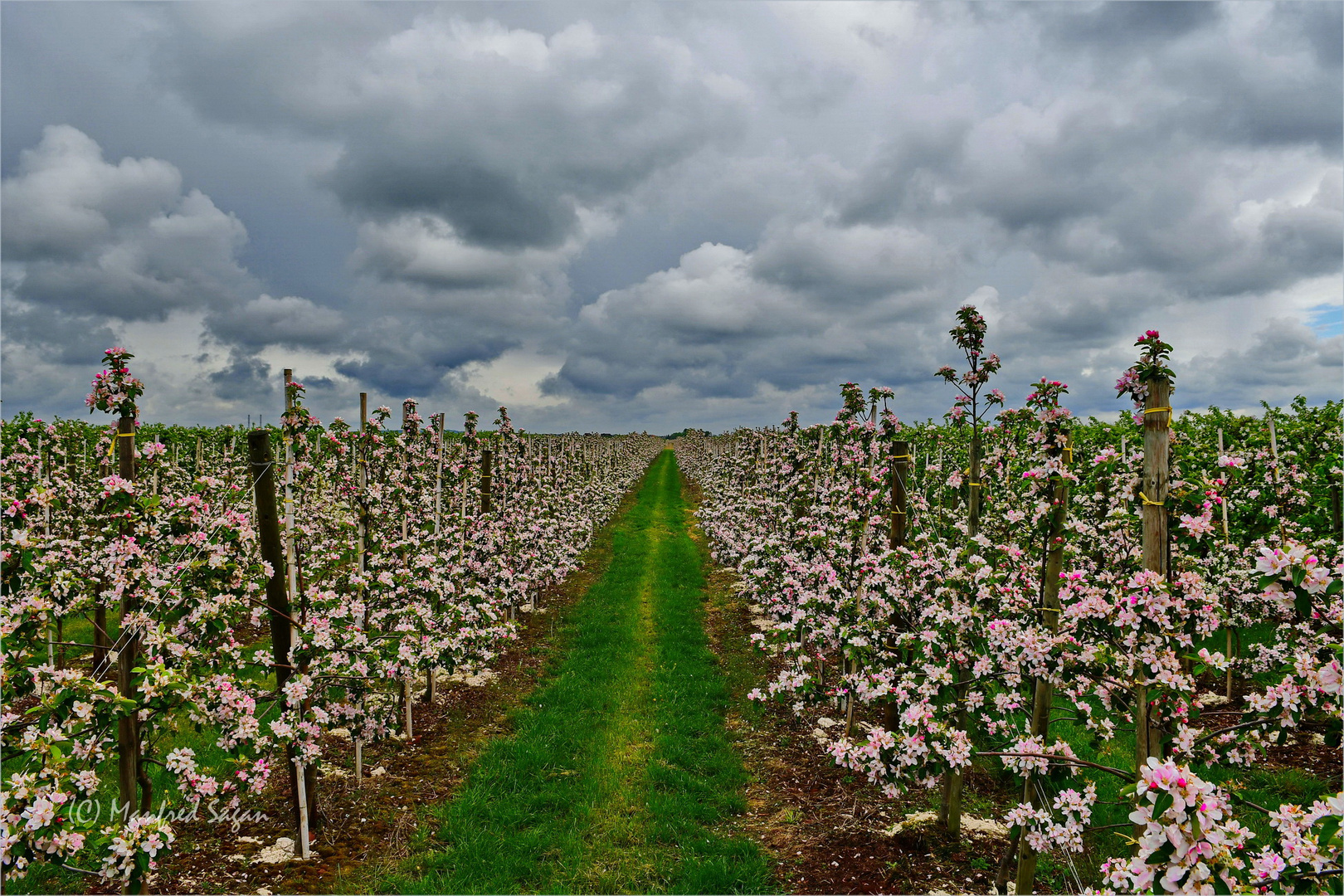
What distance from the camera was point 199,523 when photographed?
528 cm

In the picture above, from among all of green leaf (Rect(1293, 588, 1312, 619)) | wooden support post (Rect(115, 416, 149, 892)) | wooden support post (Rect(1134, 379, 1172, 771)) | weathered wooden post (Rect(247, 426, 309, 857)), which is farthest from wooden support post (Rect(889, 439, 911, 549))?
wooden support post (Rect(115, 416, 149, 892))

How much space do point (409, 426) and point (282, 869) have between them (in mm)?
6422

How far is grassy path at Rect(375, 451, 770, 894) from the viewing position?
19.1 feet

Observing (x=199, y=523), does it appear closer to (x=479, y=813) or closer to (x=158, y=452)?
(x=158, y=452)

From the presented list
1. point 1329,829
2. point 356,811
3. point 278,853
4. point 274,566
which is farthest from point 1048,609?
point 278,853

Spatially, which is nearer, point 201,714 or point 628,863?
point 201,714

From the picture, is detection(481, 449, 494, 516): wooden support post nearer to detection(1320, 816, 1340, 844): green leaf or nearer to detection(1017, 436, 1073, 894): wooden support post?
detection(1017, 436, 1073, 894): wooden support post

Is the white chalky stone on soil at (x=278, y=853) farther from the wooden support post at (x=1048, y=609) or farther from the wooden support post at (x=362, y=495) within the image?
the wooden support post at (x=1048, y=609)

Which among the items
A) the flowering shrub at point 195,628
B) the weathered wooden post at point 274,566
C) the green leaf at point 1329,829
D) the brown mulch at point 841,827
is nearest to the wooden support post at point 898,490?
the brown mulch at point 841,827

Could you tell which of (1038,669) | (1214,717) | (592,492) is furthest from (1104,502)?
(592,492)

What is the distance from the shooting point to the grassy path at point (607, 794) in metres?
5.82

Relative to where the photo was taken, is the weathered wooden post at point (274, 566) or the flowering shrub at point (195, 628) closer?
A: the flowering shrub at point (195, 628)

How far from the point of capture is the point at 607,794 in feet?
23.6

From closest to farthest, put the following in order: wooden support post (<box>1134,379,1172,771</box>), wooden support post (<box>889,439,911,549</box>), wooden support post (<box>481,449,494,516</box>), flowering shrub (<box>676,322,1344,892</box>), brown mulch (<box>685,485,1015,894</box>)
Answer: flowering shrub (<box>676,322,1344,892</box>) < wooden support post (<box>1134,379,1172,771</box>) < brown mulch (<box>685,485,1015,894</box>) < wooden support post (<box>889,439,911,549</box>) < wooden support post (<box>481,449,494,516</box>)
